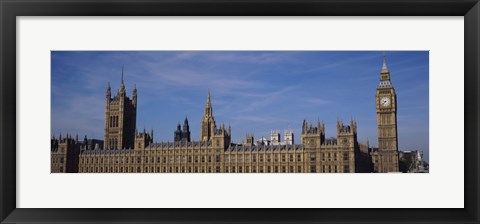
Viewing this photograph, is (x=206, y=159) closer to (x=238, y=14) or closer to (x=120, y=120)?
(x=120, y=120)

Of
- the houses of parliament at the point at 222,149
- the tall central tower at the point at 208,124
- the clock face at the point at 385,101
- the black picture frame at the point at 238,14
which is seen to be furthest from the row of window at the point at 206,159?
the black picture frame at the point at 238,14

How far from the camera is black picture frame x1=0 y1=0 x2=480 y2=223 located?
517cm

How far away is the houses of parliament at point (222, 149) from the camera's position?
6.43 metres

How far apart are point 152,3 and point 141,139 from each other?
333 cm

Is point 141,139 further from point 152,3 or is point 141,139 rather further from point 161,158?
point 152,3

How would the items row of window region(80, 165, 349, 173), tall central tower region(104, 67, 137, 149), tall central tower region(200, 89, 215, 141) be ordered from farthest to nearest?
tall central tower region(200, 89, 215, 141)
tall central tower region(104, 67, 137, 149)
row of window region(80, 165, 349, 173)

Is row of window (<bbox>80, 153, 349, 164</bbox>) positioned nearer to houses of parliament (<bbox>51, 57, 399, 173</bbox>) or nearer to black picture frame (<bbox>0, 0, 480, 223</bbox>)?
houses of parliament (<bbox>51, 57, 399, 173</bbox>)

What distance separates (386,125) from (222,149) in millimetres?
2495

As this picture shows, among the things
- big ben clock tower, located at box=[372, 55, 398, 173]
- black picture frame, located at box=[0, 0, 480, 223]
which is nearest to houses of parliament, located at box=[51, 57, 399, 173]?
big ben clock tower, located at box=[372, 55, 398, 173]

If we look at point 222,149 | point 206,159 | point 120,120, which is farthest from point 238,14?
point 120,120

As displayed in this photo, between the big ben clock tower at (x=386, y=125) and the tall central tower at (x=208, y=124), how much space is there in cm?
225

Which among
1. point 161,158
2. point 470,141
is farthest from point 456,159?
point 161,158

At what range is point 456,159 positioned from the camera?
5352mm

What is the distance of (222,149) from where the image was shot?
7.63 m
